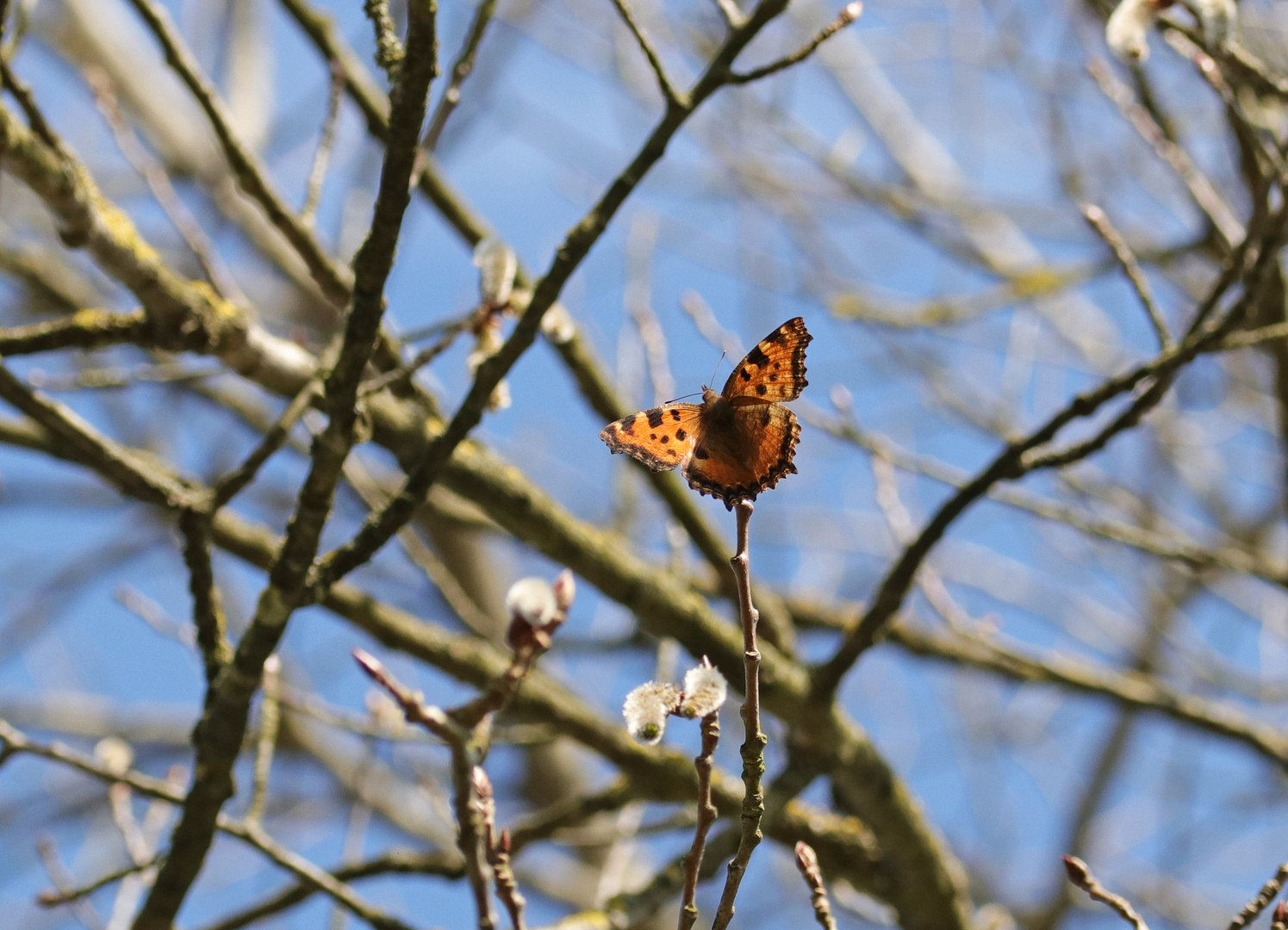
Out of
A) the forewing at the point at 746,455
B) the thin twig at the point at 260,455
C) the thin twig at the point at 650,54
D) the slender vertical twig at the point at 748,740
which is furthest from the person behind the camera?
the thin twig at the point at 260,455

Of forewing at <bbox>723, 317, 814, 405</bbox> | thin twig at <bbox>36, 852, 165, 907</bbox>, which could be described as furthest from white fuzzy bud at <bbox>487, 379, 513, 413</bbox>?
thin twig at <bbox>36, 852, 165, 907</bbox>

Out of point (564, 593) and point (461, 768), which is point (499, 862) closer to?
point (461, 768)

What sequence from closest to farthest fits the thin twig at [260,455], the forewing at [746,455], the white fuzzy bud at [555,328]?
the forewing at [746,455] → the thin twig at [260,455] → the white fuzzy bud at [555,328]

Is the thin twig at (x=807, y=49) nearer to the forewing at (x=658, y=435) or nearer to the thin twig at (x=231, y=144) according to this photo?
the forewing at (x=658, y=435)

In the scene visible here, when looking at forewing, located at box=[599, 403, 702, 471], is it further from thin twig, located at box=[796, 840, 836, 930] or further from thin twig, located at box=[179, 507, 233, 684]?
thin twig, located at box=[179, 507, 233, 684]

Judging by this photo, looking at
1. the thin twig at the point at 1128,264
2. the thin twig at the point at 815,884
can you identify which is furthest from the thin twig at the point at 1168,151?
the thin twig at the point at 815,884

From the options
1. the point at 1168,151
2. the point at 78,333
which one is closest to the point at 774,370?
the point at 78,333

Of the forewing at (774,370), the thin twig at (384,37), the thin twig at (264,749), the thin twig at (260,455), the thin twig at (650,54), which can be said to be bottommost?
the thin twig at (264,749)
